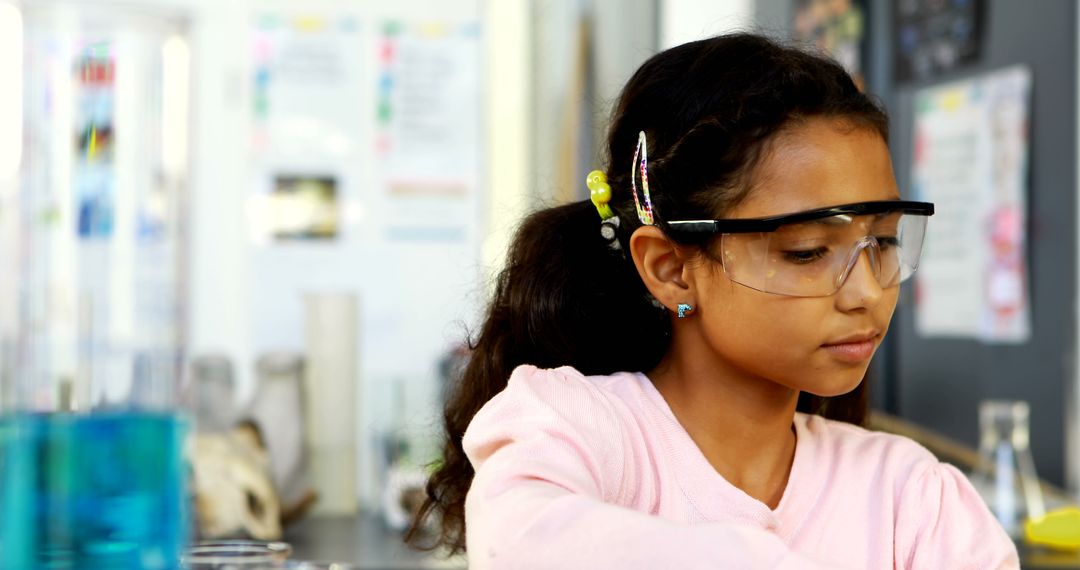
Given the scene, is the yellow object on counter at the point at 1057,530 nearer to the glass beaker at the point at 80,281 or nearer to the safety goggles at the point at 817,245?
the safety goggles at the point at 817,245

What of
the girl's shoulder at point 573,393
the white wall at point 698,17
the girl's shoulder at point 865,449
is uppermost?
the white wall at point 698,17

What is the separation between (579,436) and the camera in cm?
92

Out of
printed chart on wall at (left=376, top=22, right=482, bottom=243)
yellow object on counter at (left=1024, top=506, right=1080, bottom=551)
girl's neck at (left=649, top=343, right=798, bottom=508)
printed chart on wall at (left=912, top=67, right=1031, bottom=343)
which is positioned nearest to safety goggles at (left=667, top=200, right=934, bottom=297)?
girl's neck at (left=649, top=343, right=798, bottom=508)

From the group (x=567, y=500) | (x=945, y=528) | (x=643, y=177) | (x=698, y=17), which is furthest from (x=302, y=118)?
(x=567, y=500)

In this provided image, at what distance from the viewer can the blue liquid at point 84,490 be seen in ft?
1.59

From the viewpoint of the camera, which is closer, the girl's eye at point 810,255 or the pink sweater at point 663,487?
the pink sweater at point 663,487

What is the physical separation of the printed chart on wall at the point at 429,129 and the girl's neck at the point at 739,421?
262 centimetres

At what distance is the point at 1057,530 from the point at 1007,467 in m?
0.42

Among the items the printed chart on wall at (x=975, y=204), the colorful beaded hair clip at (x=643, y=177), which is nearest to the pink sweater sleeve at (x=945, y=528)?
the colorful beaded hair clip at (x=643, y=177)

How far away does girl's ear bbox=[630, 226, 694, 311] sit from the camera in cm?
107

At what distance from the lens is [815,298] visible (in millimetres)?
937

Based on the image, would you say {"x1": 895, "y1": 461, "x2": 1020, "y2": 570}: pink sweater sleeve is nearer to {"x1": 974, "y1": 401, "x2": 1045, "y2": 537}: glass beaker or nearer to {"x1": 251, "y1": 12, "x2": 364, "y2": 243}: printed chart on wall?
{"x1": 974, "y1": 401, "x2": 1045, "y2": 537}: glass beaker

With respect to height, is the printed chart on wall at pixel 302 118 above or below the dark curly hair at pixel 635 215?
above

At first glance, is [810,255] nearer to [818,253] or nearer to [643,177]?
[818,253]
